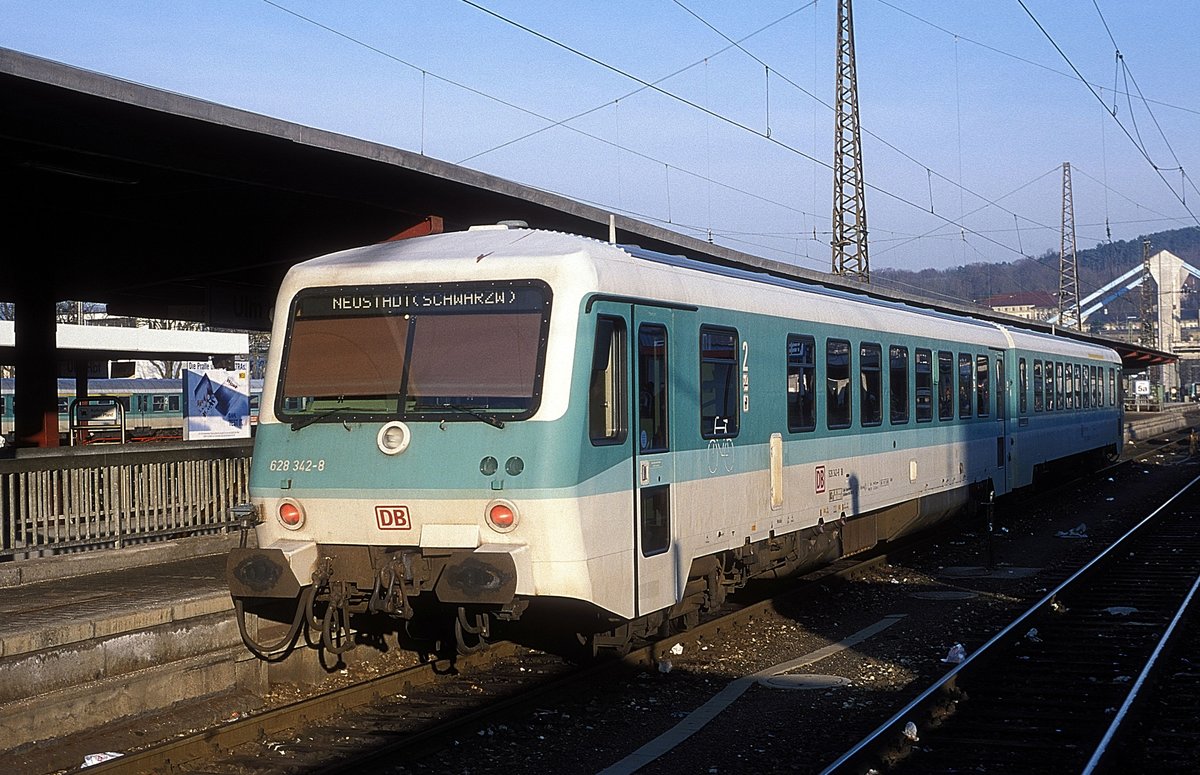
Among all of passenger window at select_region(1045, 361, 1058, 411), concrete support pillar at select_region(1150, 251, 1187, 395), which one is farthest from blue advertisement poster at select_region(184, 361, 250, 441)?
concrete support pillar at select_region(1150, 251, 1187, 395)

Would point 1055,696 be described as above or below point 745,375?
below

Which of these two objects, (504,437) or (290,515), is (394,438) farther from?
(290,515)

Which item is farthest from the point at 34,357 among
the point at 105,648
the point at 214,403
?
the point at 214,403

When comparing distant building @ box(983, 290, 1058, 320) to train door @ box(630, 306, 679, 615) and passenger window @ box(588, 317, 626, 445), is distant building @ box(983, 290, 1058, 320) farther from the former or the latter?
passenger window @ box(588, 317, 626, 445)

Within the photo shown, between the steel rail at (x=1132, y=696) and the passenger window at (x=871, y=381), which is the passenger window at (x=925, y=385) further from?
the steel rail at (x=1132, y=696)

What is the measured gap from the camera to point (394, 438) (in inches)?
340

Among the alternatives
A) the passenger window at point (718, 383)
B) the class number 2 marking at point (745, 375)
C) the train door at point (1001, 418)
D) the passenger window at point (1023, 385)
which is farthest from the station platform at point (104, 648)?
the passenger window at point (1023, 385)

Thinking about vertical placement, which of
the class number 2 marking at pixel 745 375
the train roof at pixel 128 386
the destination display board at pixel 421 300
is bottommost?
the class number 2 marking at pixel 745 375

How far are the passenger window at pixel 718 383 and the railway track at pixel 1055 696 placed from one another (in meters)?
2.53

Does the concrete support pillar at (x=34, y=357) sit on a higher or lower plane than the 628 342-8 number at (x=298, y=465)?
higher

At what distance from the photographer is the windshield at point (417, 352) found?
28.0ft

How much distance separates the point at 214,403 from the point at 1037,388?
1667cm

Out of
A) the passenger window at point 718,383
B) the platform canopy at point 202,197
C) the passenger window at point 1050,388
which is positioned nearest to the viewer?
the passenger window at point 718,383

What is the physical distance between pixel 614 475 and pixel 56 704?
3.70m
